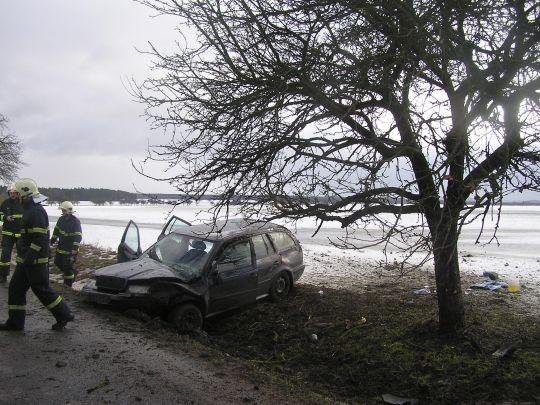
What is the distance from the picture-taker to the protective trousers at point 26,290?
5.68m

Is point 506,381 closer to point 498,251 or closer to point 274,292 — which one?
point 274,292

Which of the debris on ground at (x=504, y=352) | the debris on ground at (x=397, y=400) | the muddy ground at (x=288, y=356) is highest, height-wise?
the debris on ground at (x=504, y=352)

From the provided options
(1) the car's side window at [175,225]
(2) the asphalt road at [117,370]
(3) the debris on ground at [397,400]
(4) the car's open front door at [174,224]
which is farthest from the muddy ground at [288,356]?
(1) the car's side window at [175,225]

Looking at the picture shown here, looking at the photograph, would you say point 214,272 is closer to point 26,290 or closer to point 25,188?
point 26,290

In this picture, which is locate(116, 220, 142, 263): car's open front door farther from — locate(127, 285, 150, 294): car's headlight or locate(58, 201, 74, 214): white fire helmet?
locate(127, 285, 150, 294): car's headlight

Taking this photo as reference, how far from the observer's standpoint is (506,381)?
4789 mm

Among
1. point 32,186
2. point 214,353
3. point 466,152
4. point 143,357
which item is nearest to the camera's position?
point 466,152

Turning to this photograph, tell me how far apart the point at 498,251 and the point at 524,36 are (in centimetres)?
1295

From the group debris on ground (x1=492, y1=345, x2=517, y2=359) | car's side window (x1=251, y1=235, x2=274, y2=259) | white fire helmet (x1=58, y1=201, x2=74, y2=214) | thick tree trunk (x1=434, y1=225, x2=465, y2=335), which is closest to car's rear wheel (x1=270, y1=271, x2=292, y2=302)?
car's side window (x1=251, y1=235, x2=274, y2=259)

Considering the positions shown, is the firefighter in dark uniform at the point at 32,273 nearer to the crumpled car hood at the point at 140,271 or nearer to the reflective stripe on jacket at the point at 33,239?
the reflective stripe on jacket at the point at 33,239

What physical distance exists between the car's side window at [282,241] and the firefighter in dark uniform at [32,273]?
3.99m

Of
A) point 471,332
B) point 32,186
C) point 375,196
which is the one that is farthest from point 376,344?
point 32,186

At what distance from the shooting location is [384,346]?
19.3 ft

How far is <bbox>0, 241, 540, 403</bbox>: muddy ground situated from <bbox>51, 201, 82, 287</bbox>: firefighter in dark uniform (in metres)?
1.55
